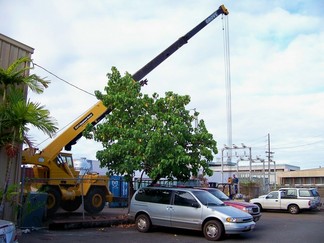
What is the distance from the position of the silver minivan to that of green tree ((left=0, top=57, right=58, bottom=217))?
4.49 meters

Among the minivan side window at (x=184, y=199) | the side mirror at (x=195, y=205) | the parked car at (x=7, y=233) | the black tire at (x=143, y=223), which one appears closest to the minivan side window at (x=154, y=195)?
the minivan side window at (x=184, y=199)

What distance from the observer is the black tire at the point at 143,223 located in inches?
573

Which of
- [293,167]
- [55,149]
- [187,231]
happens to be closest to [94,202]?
[55,149]

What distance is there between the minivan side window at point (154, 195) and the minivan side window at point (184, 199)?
1.08 feet

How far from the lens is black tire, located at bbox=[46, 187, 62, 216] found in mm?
17362

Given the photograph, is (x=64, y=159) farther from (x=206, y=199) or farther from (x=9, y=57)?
Result: (x=206, y=199)

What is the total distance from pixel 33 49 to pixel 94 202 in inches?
320

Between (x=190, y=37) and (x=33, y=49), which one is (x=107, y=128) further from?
(x=190, y=37)

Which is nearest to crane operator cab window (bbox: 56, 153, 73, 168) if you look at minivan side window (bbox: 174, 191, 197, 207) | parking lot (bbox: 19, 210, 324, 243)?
parking lot (bbox: 19, 210, 324, 243)

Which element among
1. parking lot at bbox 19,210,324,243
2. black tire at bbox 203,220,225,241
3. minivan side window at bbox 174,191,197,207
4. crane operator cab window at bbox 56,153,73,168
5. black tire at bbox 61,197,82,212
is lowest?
parking lot at bbox 19,210,324,243

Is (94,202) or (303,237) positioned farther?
(94,202)

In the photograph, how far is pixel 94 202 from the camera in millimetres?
19484

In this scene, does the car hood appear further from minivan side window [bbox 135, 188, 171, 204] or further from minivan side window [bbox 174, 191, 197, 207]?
minivan side window [bbox 135, 188, 171, 204]

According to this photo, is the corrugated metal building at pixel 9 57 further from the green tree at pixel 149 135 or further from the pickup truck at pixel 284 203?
the pickup truck at pixel 284 203
